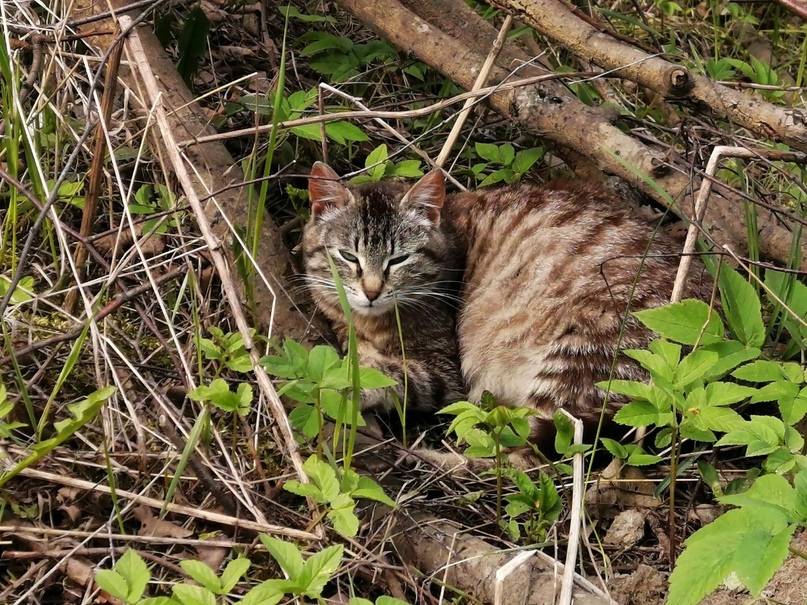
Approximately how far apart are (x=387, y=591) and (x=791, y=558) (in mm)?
1111

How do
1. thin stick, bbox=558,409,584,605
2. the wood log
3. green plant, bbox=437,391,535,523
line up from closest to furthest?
thin stick, bbox=558,409,584,605, green plant, bbox=437,391,535,523, the wood log

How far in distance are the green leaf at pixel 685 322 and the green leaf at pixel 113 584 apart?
1.57 meters

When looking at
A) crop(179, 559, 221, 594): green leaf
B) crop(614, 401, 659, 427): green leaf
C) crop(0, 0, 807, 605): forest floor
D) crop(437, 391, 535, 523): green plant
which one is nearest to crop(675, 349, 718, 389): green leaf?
crop(614, 401, 659, 427): green leaf

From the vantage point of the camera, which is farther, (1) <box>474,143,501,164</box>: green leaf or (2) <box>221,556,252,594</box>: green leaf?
(1) <box>474,143,501,164</box>: green leaf

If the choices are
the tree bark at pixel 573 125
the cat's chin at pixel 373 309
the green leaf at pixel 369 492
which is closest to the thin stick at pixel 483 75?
the tree bark at pixel 573 125

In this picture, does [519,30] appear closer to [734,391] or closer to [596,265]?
[596,265]

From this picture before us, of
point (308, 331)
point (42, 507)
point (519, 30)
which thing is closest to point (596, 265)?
point (308, 331)

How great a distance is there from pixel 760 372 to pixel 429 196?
153 centimetres

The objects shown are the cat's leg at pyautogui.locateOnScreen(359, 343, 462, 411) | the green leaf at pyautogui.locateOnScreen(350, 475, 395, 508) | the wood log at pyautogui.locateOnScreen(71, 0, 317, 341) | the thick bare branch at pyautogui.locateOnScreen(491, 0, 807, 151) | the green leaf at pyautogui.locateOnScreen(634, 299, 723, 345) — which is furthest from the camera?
the cat's leg at pyautogui.locateOnScreen(359, 343, 462, 411)

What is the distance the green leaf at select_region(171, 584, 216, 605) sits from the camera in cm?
199

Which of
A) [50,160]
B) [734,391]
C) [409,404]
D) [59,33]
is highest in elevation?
[59,33]

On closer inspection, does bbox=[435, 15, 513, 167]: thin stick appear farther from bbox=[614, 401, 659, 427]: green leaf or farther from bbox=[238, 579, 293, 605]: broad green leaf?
bbox=[238, 579, 293, 605]: broad green leaf

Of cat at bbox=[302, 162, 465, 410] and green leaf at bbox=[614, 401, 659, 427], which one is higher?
green leaf at bbox=[614, 401, 659, 427]

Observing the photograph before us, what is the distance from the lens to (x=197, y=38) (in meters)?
3.98
